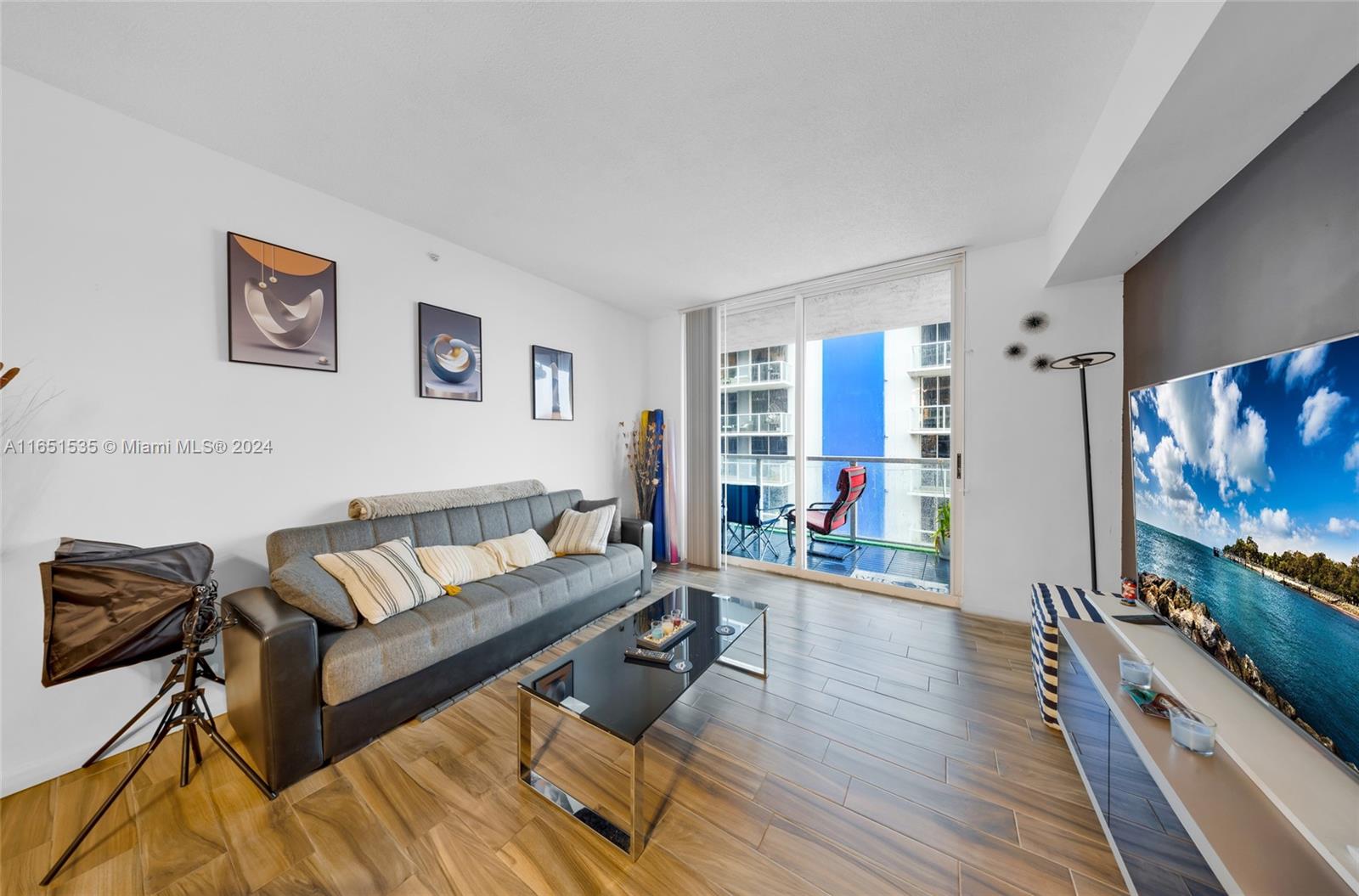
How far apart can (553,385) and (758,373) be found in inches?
80.4

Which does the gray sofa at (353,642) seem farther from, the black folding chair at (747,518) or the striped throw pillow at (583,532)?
the black folding chair at (747,518)

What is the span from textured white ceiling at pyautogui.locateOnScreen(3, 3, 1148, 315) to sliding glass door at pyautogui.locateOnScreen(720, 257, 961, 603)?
1034 mm

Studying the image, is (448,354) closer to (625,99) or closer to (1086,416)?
(625,99)

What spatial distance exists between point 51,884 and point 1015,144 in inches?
175

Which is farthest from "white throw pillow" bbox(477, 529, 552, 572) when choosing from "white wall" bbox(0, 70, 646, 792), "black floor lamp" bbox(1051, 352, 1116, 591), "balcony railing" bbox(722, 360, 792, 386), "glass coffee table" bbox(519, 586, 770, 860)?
"black floor lamp" bbox(1051, 352, 1116, 591)

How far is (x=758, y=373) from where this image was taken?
14.7 feet

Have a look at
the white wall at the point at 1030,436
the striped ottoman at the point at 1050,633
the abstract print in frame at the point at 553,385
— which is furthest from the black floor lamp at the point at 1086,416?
the abstract print in frame at the point at 553,385

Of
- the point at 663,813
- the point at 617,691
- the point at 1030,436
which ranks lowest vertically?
the point at 663,813

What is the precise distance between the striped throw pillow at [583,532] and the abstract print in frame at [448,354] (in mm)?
1163

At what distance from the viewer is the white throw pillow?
288 cm

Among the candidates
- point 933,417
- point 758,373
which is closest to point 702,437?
point 758,373

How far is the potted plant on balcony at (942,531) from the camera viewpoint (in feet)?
12.5

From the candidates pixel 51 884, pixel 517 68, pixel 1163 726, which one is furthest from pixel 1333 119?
pixel 51 884

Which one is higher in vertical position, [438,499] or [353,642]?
[438,499]
